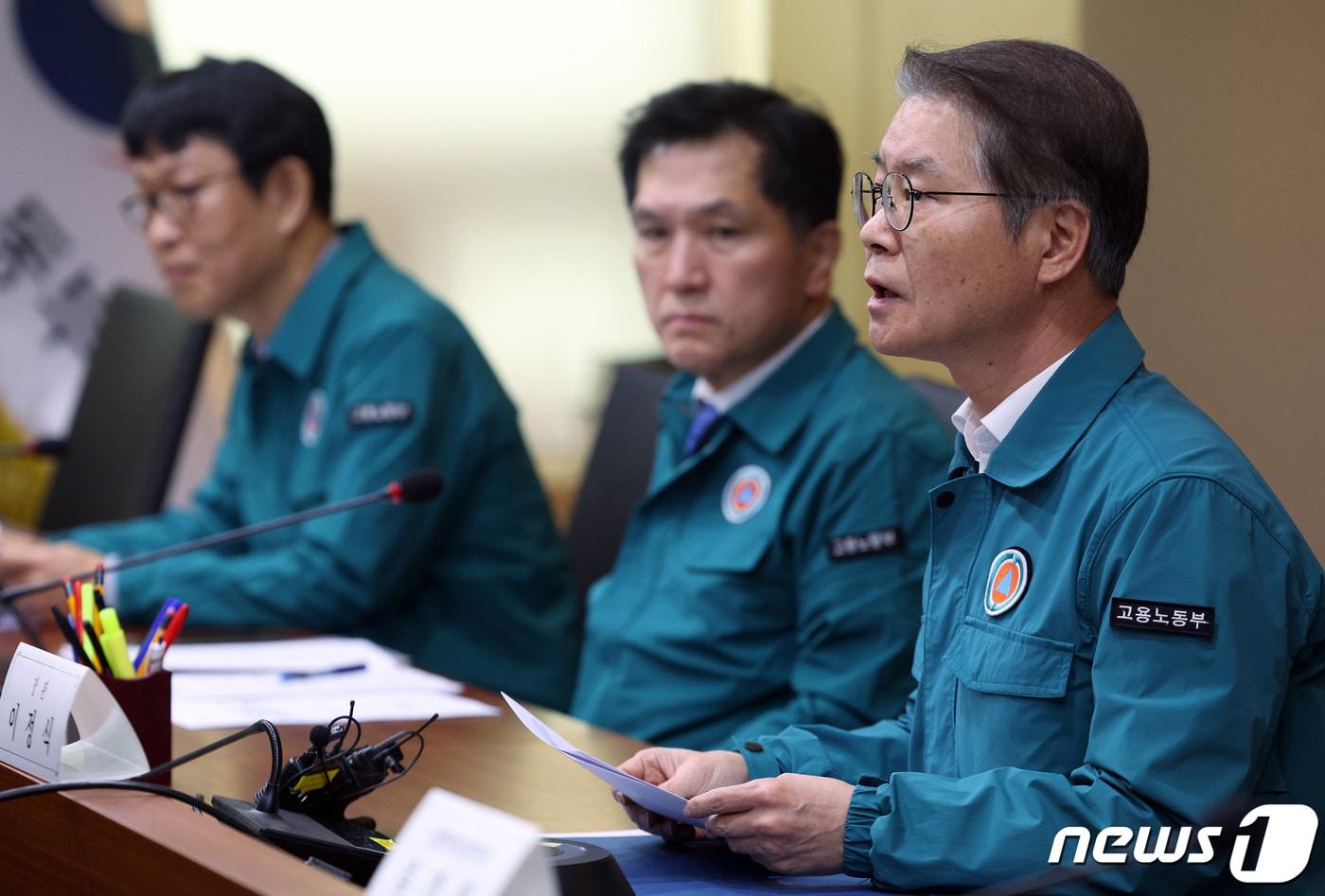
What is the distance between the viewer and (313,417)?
2.55 meters

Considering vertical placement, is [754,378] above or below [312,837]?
above

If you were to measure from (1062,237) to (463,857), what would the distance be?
747 millimetres

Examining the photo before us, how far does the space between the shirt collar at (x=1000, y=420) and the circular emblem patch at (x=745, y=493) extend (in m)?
0.60

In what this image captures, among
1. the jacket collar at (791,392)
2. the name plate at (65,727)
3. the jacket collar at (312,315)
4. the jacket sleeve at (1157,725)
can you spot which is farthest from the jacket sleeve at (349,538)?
the jacket sleeve at (1157,725)

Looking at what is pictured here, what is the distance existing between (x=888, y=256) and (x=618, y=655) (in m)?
0.80

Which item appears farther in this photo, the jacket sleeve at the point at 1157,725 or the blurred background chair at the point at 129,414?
the blurred background chair at the point at 129,414

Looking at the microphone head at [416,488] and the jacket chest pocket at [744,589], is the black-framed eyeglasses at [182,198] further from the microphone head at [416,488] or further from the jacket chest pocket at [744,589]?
the jacket chest pocket at [744,589]

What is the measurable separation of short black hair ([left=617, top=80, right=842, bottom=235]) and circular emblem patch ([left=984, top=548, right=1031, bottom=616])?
927mm

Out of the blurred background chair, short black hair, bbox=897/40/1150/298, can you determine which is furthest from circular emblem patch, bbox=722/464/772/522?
the blurred background chair

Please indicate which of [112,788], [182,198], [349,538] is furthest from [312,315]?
[112,788]

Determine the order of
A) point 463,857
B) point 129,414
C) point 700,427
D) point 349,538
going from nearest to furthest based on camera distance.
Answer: point 463,857 → point 700,427 → point 349,538 → point 129,414

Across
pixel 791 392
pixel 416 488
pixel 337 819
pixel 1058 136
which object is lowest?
pixel 337 819

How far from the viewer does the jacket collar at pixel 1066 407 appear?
4.25ft

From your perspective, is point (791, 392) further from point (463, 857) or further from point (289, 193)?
point (463, 857)
